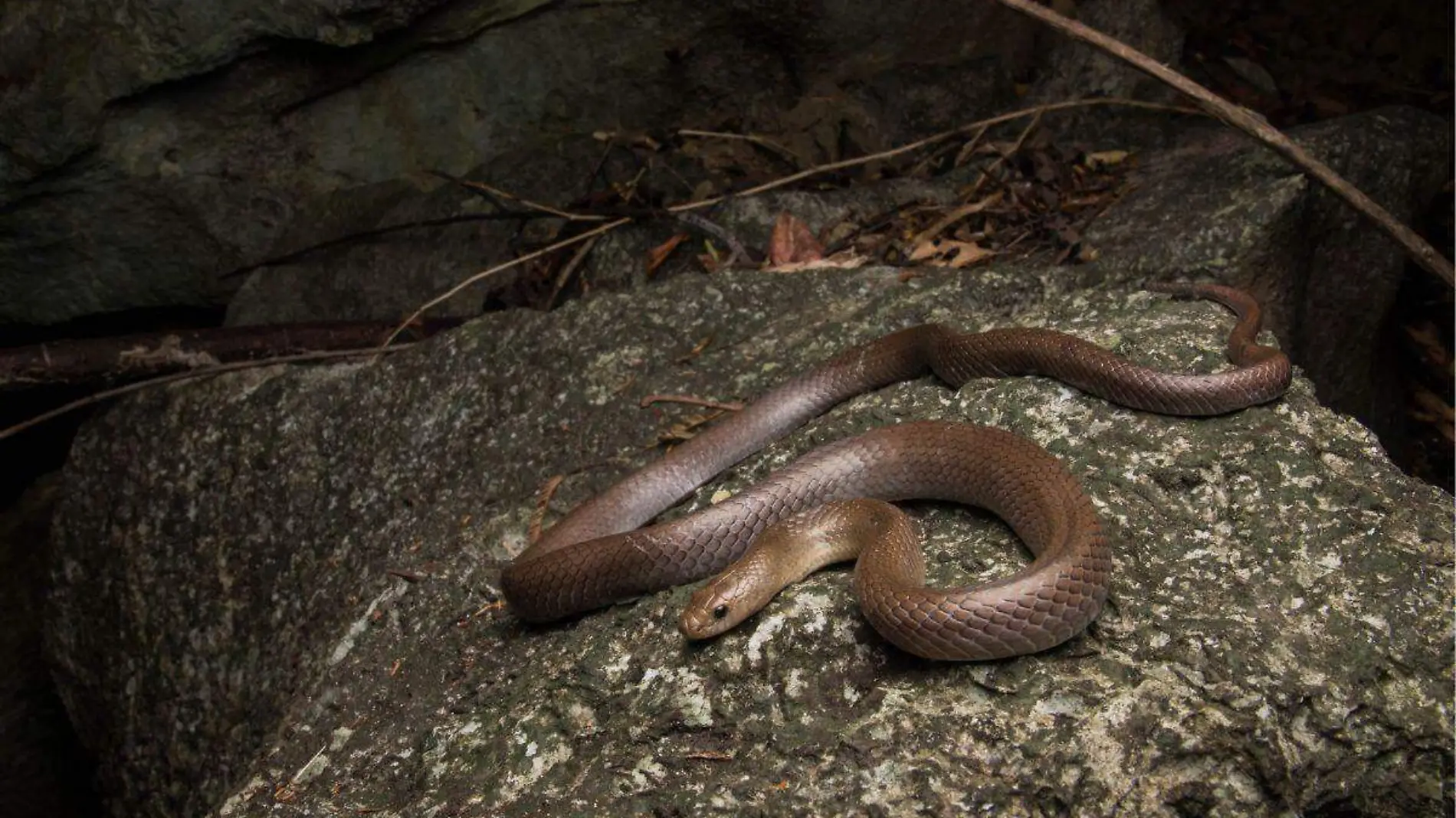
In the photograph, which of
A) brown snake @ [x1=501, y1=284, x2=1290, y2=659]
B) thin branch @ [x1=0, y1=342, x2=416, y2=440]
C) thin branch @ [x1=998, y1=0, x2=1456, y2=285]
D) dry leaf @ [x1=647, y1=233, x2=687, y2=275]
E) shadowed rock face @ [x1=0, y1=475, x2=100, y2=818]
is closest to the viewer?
brown snake @ [x1=501, y1=284, x2=1290, y2=659]

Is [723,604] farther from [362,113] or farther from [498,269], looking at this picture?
[362,113]

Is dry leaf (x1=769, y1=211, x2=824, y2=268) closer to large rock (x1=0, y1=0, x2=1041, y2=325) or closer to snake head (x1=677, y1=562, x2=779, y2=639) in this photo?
large rock (x1=0, y1=0, x2=1041, y2=325)

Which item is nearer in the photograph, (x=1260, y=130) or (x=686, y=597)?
(x=686, y=597)

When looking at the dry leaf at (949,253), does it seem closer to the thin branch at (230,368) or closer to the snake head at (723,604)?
the thin branch at (230,368)

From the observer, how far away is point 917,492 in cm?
370

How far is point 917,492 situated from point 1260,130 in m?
2.10

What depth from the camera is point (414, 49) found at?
18.1 feet

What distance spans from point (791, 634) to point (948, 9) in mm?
3929

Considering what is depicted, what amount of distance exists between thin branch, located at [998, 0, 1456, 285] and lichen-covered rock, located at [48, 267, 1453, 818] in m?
0.74

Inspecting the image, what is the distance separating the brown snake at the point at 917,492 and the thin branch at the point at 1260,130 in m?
0.60

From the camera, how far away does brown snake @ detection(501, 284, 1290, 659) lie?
290cm

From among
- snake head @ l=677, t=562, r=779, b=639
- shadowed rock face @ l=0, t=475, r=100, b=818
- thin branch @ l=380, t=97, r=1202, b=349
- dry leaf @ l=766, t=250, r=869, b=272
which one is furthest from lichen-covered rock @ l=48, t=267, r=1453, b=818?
shadowed rock face @ l=0, t=475, r=100, b=818

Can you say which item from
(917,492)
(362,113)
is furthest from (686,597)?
(362,113)

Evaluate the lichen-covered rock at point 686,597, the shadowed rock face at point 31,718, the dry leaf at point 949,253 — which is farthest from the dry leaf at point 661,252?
the shadowed rock face at point 31,718
